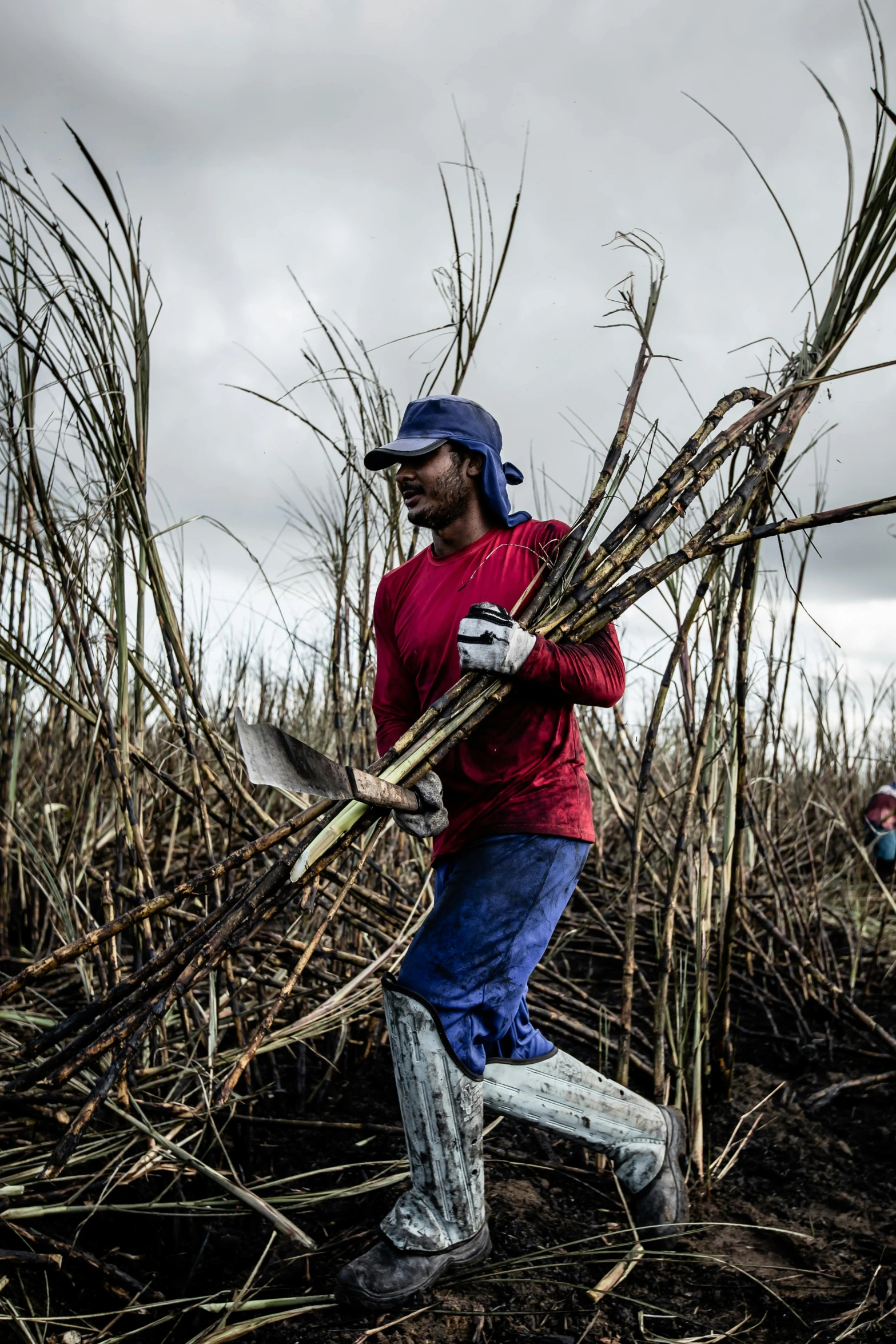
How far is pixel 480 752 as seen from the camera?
77.4 inches

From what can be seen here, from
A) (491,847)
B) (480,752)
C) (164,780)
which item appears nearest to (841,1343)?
(491,847)

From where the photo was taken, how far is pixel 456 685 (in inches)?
69.7

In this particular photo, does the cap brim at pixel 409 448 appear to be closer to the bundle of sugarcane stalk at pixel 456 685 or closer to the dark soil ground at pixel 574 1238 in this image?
the bundle of sugarcane stalk at pixel 456 685

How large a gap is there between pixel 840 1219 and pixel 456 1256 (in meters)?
1.02

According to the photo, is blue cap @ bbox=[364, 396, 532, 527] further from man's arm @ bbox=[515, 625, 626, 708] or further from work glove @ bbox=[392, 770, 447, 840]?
work glove @ bbox=[392, 770, 447, 840]

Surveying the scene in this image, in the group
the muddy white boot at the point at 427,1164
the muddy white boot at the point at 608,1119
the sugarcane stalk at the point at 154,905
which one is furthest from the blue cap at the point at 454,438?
the muddy white boot at the point at 608,1119

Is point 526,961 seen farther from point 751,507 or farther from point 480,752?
point 751,507

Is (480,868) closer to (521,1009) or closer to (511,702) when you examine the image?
(511,702)

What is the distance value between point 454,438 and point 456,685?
0.59m

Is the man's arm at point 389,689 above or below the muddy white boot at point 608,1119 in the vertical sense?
above

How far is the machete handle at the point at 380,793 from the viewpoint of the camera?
142cm

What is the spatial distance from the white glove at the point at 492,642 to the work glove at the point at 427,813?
219 millimetres

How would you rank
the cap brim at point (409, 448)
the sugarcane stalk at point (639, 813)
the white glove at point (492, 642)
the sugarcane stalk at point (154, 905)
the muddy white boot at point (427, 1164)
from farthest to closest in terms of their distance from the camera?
the sugarcane stalk at point (639, 813)
the cap brim at point (409, 448)
the muddy white boot at point (427, 1164)
the white glove at point (492, 642)
the sugarcane stalk at point (154, 905)

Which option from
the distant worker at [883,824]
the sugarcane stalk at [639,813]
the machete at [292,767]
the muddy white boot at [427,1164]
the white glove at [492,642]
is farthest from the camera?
the distant worker at [883,824]
